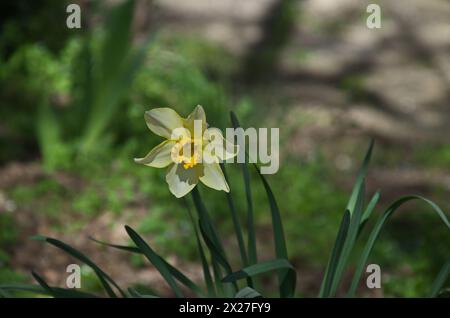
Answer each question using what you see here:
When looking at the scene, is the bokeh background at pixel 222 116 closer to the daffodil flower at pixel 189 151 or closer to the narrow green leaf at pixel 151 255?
the narrow green leaf at pixel 151 255

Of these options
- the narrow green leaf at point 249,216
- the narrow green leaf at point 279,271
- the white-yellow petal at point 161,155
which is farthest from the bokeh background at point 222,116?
the white-yellow petal at point 161,155

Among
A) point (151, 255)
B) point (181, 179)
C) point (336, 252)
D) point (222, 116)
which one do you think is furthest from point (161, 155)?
point (222, 116)

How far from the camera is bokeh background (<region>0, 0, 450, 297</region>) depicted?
11.4 feet

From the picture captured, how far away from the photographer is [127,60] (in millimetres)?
4344

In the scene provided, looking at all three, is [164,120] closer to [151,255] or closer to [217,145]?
[217,145]

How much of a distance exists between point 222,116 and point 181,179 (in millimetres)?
2350

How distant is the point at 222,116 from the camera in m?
4.12

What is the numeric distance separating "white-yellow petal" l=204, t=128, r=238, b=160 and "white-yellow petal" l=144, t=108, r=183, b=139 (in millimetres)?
77

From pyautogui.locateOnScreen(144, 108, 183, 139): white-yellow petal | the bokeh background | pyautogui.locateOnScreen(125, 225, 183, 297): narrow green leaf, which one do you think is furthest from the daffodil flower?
the bokeh background

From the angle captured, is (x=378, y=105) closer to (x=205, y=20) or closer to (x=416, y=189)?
(x=416, y=189)

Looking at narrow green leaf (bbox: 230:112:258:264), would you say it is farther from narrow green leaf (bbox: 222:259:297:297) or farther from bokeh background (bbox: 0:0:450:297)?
bokeh background (bbox: 0:0:450:297)

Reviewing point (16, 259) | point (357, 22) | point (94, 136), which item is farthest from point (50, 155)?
point (357, 22)

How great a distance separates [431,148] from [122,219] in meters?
2.12

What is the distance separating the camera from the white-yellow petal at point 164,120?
178 centimetres
